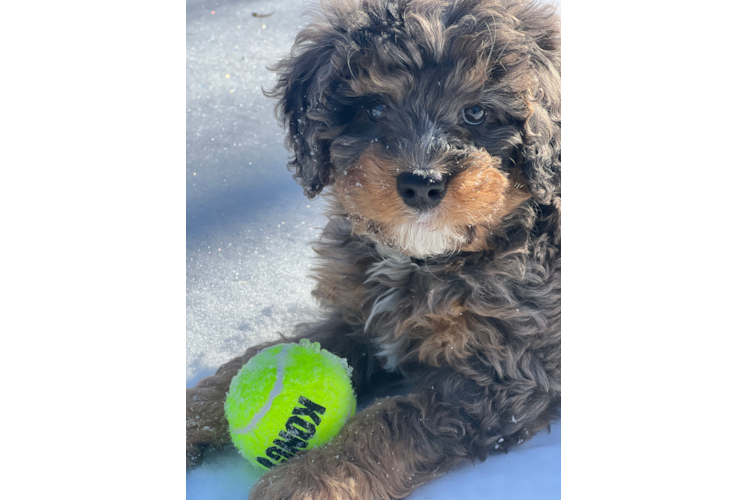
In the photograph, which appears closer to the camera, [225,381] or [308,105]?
[308,105]

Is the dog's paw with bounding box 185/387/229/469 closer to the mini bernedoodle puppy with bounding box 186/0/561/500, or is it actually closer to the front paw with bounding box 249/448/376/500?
the mini bernedoodle puppy with bounding box 186/0/561/500

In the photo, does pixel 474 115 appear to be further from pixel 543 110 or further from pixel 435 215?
pixel 435 215

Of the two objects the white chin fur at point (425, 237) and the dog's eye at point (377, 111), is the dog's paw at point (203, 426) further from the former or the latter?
the dog's eye at point (377, 111)

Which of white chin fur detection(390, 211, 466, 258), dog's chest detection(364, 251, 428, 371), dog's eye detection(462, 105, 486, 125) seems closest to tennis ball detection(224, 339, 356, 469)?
dog's chest detection(364, 251, 428, 371)

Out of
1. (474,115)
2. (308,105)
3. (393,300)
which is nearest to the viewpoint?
(474,115)

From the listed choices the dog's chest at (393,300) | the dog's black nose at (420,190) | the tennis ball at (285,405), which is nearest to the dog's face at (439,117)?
the dog's black nose at (420,190)

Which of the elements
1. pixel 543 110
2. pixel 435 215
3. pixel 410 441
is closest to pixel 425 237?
pixel 435 215
